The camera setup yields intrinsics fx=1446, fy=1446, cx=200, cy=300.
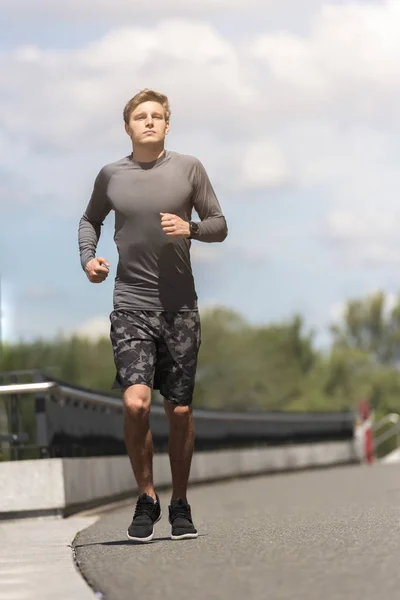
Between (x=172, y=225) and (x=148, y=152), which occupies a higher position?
(x=148, y=152)

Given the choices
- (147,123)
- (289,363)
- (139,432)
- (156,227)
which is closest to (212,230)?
(156,227)

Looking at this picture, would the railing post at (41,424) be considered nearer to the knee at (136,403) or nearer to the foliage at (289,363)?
the knee at (136,403)

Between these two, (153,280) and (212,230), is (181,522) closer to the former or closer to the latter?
(153,280)

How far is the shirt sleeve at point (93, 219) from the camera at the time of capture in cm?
759

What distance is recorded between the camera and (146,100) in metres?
7.51

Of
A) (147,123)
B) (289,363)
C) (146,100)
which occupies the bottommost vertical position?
(289,363)

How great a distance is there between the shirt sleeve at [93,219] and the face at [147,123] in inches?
11.3

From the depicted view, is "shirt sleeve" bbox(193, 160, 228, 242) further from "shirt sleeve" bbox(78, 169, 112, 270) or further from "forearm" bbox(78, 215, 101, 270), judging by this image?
"forearm" bbox(78, 215, 101, 270)

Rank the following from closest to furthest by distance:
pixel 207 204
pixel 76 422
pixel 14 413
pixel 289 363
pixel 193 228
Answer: pixel 193 228, pixel 207 204, pixel 14 413, pixel 76 422, pixel 289 363

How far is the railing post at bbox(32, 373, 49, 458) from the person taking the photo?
34.6ft

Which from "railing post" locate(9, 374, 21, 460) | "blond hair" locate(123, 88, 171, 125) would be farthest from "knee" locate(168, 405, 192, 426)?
"railing post" locate(9, 374, 21, 460)

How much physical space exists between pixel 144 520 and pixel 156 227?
1476 mm

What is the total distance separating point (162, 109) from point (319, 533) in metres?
2.32

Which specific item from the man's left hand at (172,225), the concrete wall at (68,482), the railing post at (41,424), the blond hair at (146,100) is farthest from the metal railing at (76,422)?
the man's left hand at (172,225)
